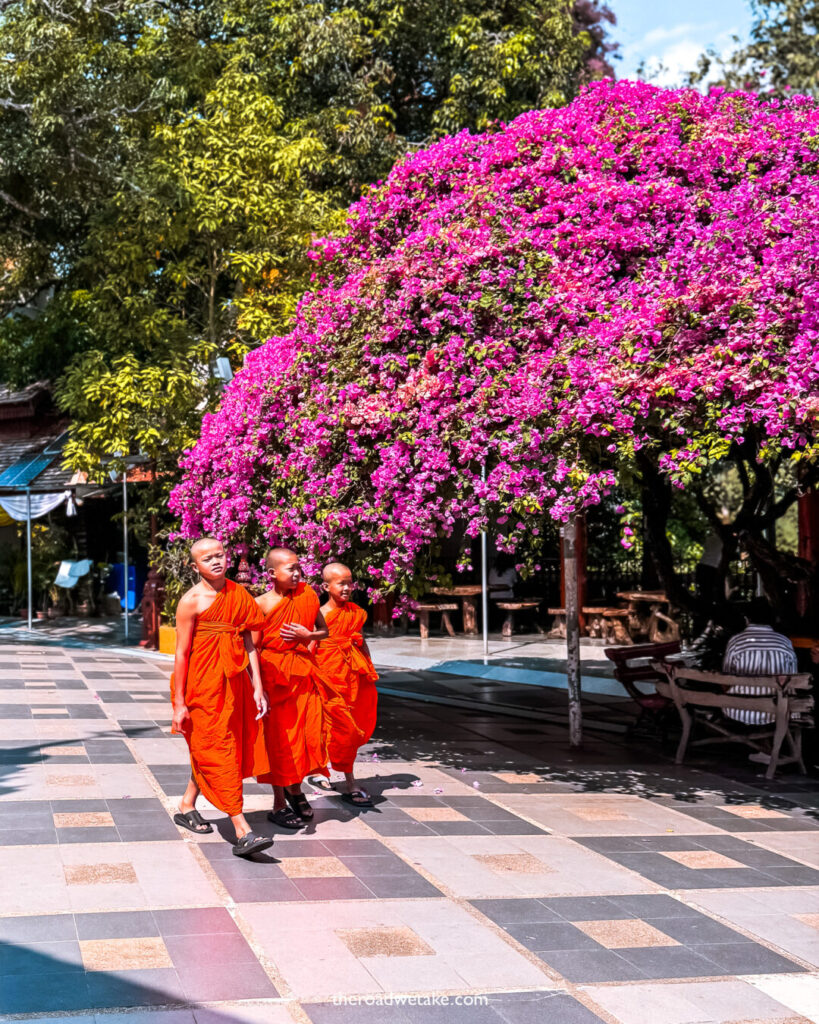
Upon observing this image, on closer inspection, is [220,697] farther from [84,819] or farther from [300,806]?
[84,819]

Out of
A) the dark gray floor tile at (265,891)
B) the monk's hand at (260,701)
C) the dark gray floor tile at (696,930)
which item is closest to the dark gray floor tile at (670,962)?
the dark gray floor tile at (696,930)

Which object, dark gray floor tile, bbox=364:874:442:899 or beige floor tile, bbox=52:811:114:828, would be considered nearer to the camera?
dark gray floor tile, bbox=364:874:442:899

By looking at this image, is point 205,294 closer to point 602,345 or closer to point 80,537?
point 80,537

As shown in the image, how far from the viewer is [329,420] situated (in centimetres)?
863

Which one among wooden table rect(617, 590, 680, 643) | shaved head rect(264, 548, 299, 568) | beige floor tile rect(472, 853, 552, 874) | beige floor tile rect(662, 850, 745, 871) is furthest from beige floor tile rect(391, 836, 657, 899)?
wooden table rect(617, 590, 680, 643)

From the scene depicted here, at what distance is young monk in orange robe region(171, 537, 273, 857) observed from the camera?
21.3ft

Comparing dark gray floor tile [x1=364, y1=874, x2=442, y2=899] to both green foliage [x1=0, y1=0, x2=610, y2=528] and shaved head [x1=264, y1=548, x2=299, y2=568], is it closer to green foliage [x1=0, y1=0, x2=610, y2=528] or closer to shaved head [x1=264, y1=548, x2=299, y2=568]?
shaved head [x1=264, y1=548, x2=299, y2=568]

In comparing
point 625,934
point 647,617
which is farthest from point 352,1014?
point 647,617

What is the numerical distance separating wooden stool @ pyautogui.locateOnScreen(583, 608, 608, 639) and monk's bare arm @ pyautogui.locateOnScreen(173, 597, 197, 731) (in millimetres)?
12873

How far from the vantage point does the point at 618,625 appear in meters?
18.6

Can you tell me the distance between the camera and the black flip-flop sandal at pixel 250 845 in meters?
6.28

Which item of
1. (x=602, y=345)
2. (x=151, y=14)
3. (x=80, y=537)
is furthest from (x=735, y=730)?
(x=80, y=537)

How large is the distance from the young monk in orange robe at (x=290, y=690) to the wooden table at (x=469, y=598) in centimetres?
1315

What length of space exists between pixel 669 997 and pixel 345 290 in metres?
5.91
